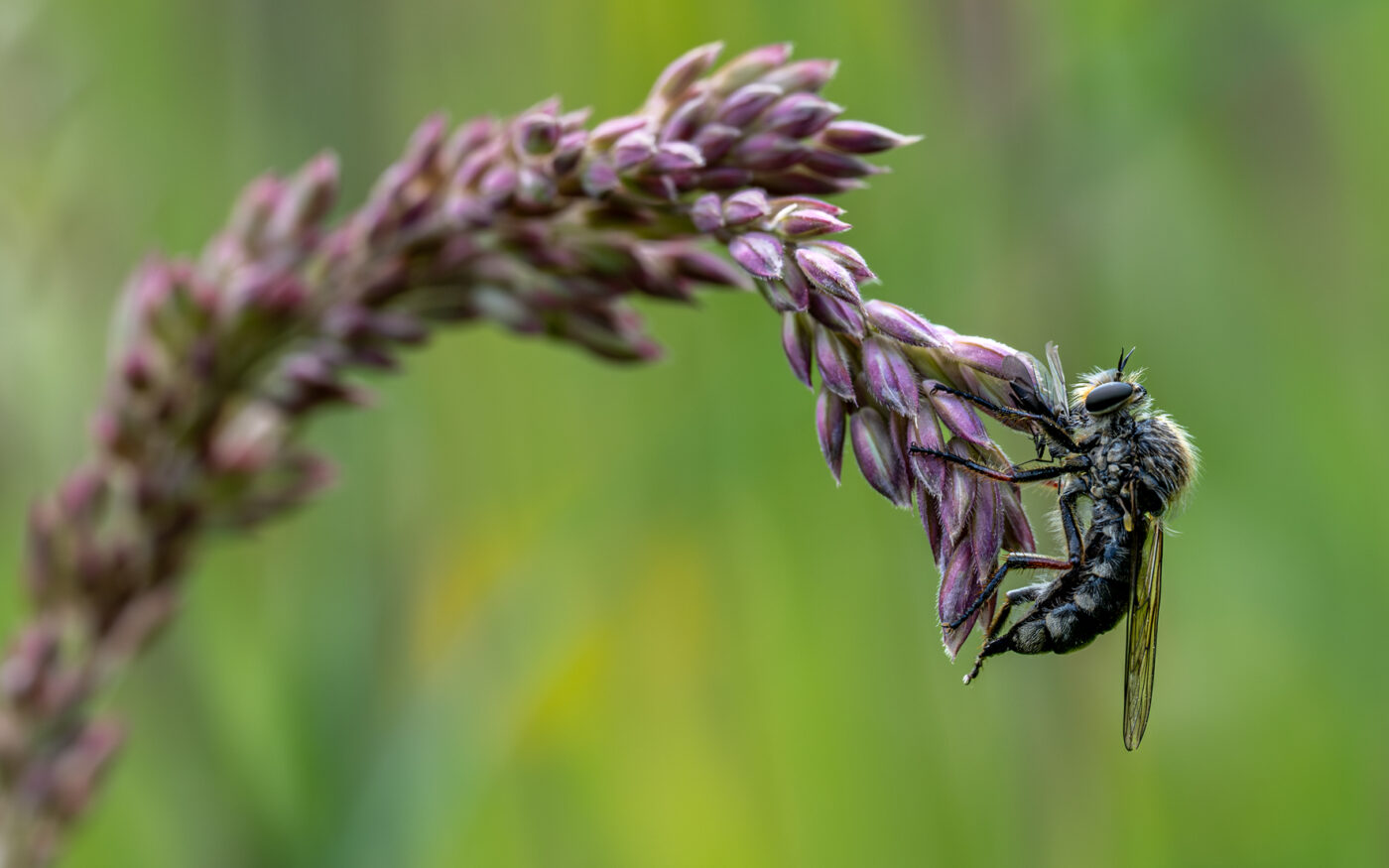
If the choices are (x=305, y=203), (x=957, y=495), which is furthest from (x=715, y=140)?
(x=305, y=203)

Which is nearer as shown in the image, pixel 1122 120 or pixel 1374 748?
pixel 1374 748

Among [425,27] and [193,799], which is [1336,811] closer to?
[193,799]

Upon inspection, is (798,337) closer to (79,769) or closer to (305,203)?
(305,203)

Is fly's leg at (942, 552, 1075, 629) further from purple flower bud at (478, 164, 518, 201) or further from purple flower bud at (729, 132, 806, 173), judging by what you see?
purple flower bud at (478, 164, 518, 201)

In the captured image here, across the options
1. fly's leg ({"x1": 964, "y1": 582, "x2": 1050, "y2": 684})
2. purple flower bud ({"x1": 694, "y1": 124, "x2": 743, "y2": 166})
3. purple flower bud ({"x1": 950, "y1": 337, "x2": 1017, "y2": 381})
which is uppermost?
purple flower bud ({"x1": 694, "y1": 124, "x2": 743, "y2": 166})

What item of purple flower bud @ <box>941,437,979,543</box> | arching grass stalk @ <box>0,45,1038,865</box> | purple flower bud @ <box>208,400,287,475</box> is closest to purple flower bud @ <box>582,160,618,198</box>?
arching grass stalk @ <box>0,45,1038,865</box>

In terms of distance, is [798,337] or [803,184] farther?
[803,184]

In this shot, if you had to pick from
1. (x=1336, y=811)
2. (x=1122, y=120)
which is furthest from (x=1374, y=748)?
(x=1122, y=120)
